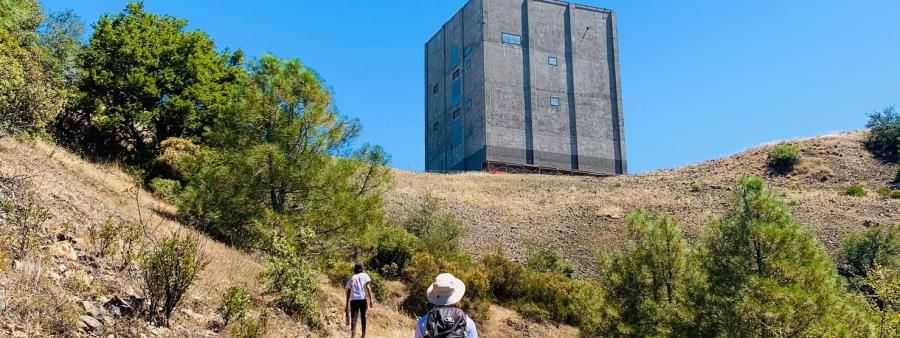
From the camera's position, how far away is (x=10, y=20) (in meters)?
21.7

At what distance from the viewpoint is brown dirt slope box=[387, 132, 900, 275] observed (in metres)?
40.9

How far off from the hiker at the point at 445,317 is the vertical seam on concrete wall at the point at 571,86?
67189 millimetres

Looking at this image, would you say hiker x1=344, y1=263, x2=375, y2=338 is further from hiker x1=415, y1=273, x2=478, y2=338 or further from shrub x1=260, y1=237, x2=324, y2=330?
hiker x1=415, y1=273, x2=478, y2=338

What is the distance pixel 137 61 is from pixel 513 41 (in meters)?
51.8

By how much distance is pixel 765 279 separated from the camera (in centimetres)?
1414

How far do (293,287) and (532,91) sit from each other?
63.6 metres

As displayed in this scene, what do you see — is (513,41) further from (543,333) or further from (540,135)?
(543,333)

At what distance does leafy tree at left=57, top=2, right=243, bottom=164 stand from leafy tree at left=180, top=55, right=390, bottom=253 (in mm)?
7901

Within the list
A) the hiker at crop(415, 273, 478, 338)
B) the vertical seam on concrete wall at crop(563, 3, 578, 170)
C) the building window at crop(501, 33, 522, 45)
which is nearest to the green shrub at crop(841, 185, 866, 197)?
the vertical seam on concrete wall at crop(563, 3, 578, 170)

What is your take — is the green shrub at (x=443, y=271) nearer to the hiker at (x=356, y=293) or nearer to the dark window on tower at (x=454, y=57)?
the hiker at (x=356, y=293)

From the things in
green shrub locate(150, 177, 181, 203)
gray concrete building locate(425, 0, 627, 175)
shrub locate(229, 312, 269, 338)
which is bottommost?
shrub locate(229, 312, 269, 338)

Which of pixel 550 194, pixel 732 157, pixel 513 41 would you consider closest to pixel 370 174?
pixel 550 194

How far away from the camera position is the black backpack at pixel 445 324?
5629mm

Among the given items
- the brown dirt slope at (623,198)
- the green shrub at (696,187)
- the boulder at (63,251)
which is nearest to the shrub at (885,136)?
the brown dirt slope at (623,198)
